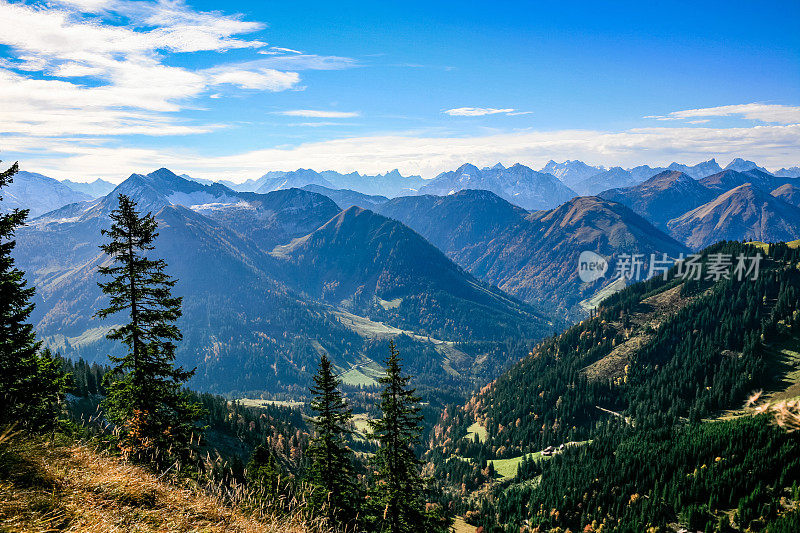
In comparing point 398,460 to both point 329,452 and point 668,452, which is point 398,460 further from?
point 668,452

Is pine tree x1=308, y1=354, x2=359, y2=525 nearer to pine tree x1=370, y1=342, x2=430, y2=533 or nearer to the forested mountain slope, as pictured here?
pine tree x1=370, y1=342, x2=430, y2=533

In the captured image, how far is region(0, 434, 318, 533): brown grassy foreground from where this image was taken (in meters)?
7.62

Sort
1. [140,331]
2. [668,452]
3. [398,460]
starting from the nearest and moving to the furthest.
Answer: [140,331]
[398,460]
[668,452]

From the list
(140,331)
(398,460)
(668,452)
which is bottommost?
(668,452)

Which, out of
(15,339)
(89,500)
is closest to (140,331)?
(15,339)

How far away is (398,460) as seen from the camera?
34062 mm

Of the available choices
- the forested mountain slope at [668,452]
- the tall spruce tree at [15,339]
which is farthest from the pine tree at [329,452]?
the forested mountain slope at [668,452]

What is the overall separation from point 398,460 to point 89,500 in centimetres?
2860

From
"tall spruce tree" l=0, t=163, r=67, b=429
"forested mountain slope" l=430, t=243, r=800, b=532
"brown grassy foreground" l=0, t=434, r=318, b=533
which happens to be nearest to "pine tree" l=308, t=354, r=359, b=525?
"tall spruce tree" l=0, t=163, r=67, b=429

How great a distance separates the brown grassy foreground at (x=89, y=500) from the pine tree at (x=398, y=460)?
23207 mm

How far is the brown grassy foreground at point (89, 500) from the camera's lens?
300 inches

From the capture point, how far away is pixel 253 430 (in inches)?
5276

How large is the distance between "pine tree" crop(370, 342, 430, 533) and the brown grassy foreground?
76.1 feet

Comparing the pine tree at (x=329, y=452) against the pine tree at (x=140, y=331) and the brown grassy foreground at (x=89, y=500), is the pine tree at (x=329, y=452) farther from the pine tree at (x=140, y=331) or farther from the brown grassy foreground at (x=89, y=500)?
the brown grassy foreground at (x=89, y=500)
